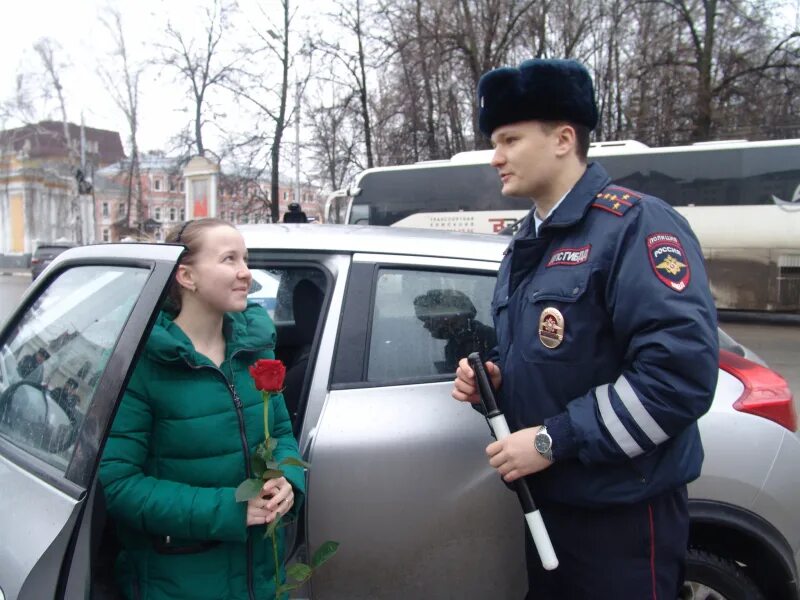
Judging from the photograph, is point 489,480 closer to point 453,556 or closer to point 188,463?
point 453,556

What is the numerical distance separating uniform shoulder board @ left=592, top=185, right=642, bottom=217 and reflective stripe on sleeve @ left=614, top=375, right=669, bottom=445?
407 millimetres

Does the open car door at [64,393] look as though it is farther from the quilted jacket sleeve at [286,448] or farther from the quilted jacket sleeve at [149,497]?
the quilted jacket sleeve at [286,448]

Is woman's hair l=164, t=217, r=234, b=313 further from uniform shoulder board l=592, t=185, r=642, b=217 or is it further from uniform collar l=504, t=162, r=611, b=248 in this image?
uniform shoulder board l=592, t=185, r=642, b=217

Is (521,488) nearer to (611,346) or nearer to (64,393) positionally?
(611,346)

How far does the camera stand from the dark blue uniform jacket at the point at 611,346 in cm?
126

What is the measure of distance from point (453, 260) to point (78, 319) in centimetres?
118

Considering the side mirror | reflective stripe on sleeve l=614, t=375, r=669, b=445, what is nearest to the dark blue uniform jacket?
reflective stripe on sleeve l=614, t=375, r=669, b=445

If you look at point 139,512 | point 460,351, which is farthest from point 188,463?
point 460,351

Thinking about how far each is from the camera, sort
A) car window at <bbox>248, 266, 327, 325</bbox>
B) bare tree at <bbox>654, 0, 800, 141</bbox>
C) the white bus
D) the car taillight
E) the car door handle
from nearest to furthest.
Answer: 1. the car door handle
2. the car taillight
3. car window at <bbox>248, 266, 327, 325</bbox>
4. the white bus
5. bare tree at <bbox>654, 0, 800, 141</bbox>

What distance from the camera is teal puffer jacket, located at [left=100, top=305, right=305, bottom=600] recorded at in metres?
1.41

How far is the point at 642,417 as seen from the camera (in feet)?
4.21

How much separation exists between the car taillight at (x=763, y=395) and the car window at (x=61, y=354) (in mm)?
1878

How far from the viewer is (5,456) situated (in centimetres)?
154

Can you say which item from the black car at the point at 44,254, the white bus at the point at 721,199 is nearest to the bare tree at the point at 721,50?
the white bus at the point at 721,199
